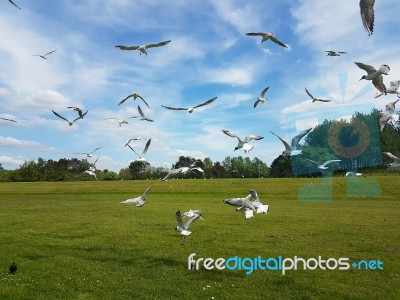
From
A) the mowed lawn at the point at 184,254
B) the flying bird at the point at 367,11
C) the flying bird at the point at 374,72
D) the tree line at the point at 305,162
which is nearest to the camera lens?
the flying bird at the point at 367,11

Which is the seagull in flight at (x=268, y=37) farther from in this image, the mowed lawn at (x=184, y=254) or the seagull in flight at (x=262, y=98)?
the mowed lawn at (x=184, y=254)

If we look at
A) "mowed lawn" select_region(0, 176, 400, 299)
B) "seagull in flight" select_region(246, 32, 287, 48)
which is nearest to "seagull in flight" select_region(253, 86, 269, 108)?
"seagull in flight" select_region(246, 32, 287, 48)

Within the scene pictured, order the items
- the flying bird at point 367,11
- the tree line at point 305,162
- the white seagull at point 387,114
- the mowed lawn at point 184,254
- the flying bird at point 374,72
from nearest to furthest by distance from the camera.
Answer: the flying bird at point 367,11, the flying bird at point 374,72, the white seagull at point 387,114, the mowed lawn at point 184,254, the tree line at point 305,162

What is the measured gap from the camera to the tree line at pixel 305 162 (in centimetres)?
4778

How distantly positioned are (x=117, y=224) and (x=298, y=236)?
9954 millimetres

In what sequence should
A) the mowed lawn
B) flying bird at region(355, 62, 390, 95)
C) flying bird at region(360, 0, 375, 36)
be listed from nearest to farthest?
1. flying bird at region(360, 0, 375, 36)
2. flying bird at region(355, 62, 390, 95)
3. the mowed lawn

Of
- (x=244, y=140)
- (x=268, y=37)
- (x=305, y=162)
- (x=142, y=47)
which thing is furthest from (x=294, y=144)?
(x=305, y=162)

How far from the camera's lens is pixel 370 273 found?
11.7m

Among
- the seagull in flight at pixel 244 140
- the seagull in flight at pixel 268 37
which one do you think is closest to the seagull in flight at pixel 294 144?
the seagull in flight at pixel 244 140

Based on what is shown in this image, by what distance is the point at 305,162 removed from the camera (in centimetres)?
6681

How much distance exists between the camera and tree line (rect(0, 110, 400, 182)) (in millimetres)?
Answer: 47781

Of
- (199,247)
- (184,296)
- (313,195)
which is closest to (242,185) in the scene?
(313,195)

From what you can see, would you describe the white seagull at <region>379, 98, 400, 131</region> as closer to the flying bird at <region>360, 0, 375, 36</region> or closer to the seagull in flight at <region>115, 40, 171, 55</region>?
the flying bird at <region>360, 0, 375, 36</region>

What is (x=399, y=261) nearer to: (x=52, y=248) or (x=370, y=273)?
(x=370, y=273)
